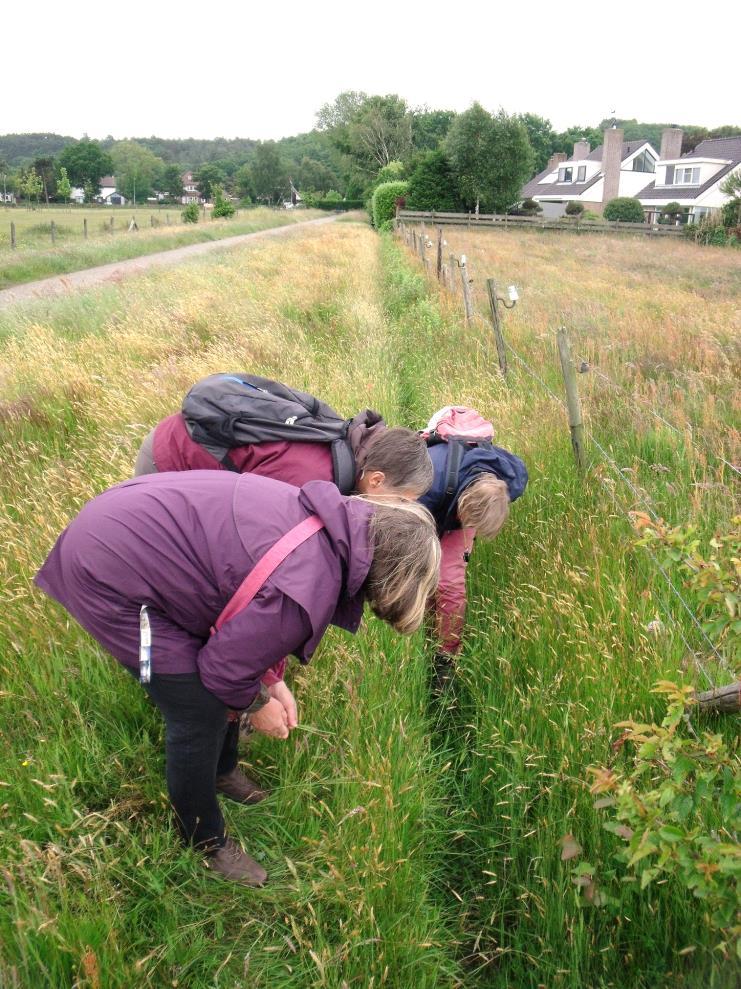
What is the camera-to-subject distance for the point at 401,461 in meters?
2.51

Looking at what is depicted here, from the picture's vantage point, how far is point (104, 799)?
2.35m

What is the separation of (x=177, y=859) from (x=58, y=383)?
4.92 m

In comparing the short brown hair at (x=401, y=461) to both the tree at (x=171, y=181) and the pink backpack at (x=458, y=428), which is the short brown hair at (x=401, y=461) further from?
the tree at (x=171, y=181)

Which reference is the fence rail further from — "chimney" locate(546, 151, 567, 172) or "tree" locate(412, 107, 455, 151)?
"chimney" locate(546, 151, 567, 172)

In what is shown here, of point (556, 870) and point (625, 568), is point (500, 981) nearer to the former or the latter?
point (556, 870)

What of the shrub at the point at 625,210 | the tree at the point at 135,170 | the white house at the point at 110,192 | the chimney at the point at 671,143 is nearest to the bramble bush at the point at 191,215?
the shrub at the point at 625,210

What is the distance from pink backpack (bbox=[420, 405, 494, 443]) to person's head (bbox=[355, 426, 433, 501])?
0.72 metres

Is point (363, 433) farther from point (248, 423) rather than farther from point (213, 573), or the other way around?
point (213, 573)

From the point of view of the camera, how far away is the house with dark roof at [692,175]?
51.8 metres

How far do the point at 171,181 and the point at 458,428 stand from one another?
4459 inches

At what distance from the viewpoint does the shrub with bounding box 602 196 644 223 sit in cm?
4244

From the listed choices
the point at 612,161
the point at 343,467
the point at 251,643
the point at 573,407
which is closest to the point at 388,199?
the point at 612,161

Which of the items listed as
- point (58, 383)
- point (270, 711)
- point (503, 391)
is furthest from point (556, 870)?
point (58, 383)

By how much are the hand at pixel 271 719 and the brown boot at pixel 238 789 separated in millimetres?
389
